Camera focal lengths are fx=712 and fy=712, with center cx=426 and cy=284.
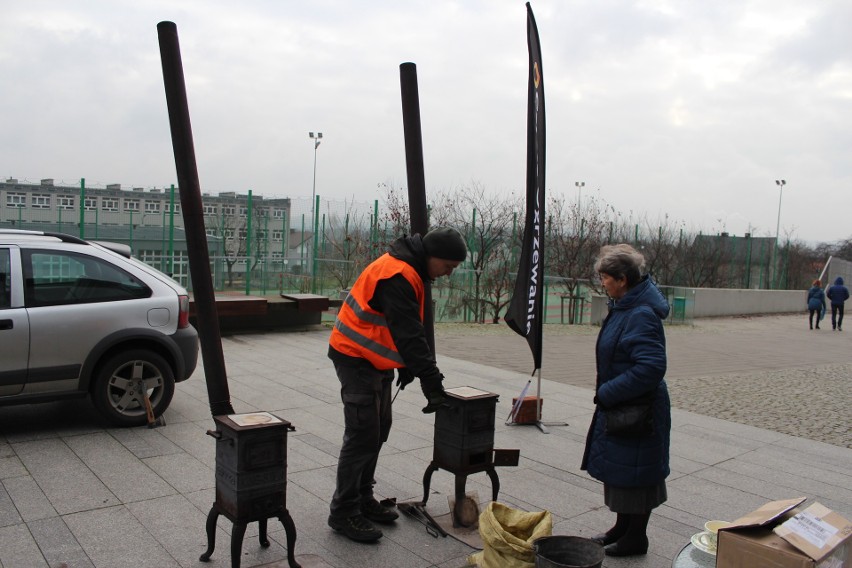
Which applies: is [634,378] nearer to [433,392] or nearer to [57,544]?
[433,392]

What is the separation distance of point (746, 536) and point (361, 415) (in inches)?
82.2

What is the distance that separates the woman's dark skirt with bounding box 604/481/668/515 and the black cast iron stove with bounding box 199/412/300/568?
1.75 metres

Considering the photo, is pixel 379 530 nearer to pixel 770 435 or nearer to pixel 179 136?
pixel 179 136

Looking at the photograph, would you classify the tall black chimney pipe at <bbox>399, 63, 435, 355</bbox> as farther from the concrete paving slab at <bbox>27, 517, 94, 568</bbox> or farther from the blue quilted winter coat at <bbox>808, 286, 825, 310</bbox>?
the blue quilted winter coat at <bbox>808, 286, 825, 310</bbox>

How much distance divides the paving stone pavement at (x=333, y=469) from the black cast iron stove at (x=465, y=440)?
406 mm

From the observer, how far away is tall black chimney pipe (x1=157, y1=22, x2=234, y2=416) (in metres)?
3.91

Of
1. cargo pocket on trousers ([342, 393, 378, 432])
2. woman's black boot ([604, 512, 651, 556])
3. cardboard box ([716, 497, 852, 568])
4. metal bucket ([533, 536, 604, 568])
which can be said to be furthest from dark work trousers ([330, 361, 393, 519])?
cardboard box ([716, 497, 852, 568])

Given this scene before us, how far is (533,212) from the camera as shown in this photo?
6.69m

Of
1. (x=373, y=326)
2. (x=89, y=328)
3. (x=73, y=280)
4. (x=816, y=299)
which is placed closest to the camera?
(x=373, y=326)

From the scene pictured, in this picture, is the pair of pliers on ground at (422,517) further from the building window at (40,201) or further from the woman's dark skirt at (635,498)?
the building window at (40,201)

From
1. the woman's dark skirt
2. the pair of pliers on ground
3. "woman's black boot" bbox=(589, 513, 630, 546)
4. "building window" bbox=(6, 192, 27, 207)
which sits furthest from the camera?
"building window" bbox=(6, 192, 27, 207)

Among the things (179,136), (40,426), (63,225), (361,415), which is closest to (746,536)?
(361,415)

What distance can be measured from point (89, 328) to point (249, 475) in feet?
10.7

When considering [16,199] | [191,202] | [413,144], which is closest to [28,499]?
[191,202]
